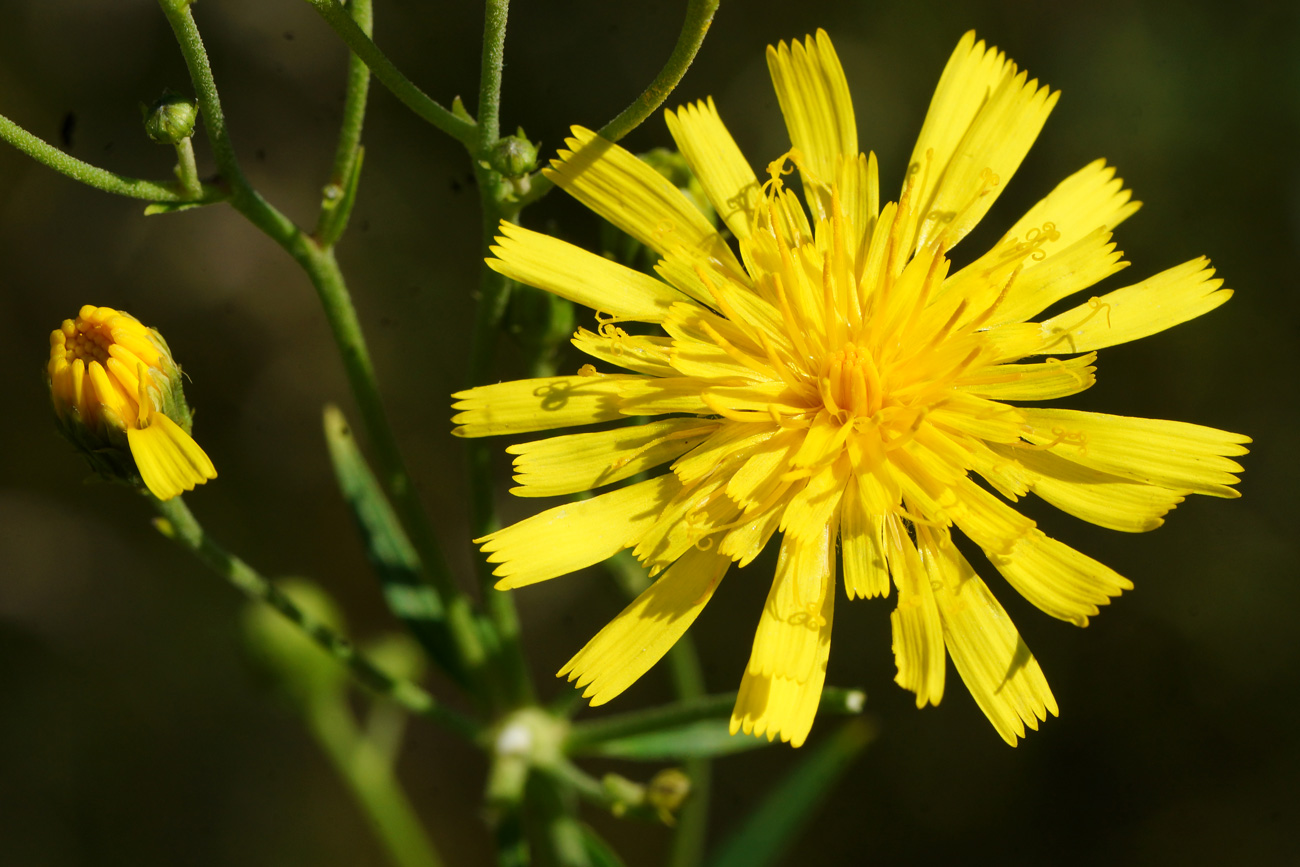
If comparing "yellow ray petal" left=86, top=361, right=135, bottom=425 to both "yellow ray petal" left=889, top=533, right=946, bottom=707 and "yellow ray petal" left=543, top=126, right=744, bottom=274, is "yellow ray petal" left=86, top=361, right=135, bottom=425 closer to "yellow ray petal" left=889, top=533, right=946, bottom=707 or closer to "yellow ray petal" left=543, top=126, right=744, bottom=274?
"yellow ray petal" left=543, top=126, right=744, bottom=274

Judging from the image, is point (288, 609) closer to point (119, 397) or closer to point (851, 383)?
point (119, 397)

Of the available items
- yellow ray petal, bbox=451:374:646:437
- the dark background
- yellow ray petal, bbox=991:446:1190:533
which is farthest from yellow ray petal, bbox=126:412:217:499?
the dark background

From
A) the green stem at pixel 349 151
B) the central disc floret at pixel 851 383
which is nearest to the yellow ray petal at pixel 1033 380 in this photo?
the central disc floret at pixel 851 383

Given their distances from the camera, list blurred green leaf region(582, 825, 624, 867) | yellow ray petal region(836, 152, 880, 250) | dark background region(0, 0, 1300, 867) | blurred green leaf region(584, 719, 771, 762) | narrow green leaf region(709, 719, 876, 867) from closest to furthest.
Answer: yellow ray petal region(836, 152, 880, 250) → blurred green leaf region(584, 719, 771, 762) → blurred green leaf region(582, 825, 624, 867) → narrow green leaf region(709, 719, 876, 867) → dark background region(0, 0, 1300, 867)

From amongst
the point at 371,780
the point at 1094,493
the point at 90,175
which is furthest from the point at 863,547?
the point at 371,780

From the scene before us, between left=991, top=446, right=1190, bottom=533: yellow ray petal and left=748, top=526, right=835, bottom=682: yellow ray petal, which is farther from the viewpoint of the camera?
left=991, top=446, right=1190, bottom=533: yellow ray petal

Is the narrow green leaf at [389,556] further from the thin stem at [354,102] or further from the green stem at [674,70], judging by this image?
the green stem at [674,70]

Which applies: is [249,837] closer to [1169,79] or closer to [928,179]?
[928,179]
